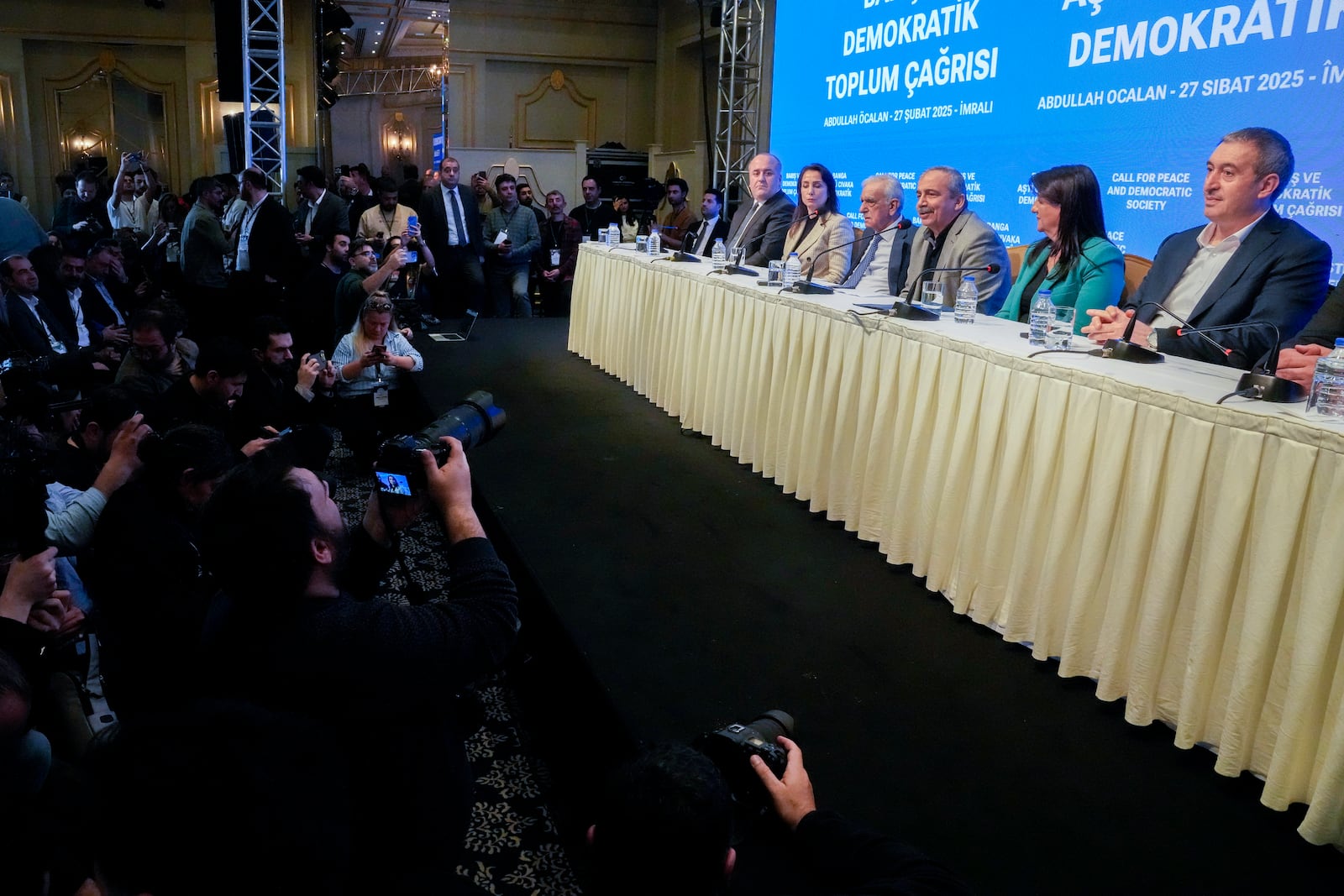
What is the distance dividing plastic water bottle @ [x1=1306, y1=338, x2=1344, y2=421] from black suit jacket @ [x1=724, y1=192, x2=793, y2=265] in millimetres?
3177

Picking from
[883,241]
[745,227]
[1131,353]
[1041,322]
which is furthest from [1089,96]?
[1131,353]

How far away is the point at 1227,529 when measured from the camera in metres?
1.69

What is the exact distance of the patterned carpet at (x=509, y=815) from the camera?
1.79m

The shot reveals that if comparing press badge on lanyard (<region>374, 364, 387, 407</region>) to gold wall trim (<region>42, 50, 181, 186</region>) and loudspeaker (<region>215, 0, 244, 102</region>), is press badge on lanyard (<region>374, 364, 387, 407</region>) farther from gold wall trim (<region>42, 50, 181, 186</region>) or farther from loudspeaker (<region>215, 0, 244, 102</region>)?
gold wall trim (<region>42, 50, 181, 186</region>)

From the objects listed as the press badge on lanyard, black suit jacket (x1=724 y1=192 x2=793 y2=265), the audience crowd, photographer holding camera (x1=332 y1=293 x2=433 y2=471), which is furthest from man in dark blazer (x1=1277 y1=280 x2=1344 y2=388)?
the press badge on lanyard

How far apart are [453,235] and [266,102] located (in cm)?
202


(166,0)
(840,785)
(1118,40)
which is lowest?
(840,785)

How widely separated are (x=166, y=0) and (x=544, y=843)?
11.7 metres

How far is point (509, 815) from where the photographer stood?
1991mm

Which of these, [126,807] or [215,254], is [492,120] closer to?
[215,254]

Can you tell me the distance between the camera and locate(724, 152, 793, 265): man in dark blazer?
15.6 ft

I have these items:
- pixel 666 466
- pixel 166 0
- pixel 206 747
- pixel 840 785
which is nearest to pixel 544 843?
pixel 840 785

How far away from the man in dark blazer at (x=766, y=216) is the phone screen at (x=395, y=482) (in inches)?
142

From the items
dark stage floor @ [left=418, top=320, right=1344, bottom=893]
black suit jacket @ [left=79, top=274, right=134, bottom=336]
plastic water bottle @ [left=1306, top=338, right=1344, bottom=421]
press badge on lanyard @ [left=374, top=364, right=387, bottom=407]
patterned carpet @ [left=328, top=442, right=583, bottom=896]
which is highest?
plastic water bottle @ [left=1306, top=338, right=1344, bottom=421]
